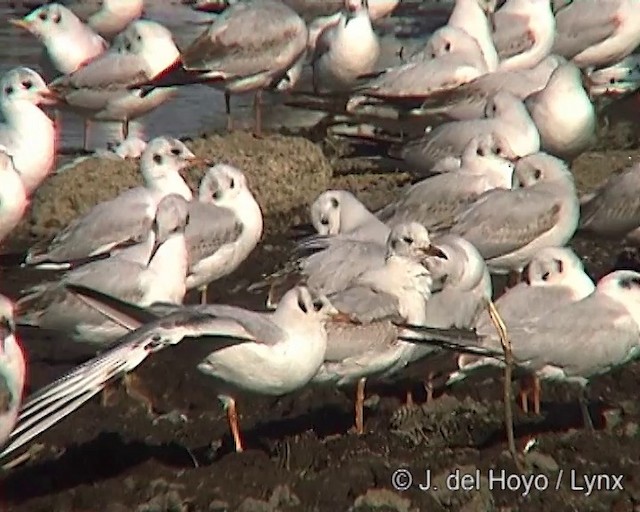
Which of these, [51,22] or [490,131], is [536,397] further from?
[51,22]

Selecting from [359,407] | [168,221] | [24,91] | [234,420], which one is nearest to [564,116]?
[24,91]

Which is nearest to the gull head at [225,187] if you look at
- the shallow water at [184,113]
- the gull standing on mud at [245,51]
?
the gull standing on mud at [245,51]

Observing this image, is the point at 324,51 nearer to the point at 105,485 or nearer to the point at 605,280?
the point at 605,280

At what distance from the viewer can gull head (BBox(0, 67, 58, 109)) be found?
12484 mm

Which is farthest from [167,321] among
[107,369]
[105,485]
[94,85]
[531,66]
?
[531,66]

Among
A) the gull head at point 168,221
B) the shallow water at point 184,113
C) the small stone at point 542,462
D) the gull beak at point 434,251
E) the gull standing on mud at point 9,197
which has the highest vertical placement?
the gull beak at point 434,251

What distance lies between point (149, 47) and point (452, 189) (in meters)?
4.31

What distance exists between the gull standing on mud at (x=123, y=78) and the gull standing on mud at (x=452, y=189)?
3.70 meters

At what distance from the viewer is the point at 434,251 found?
886 centimetres

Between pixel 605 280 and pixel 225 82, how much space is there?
6.32 meters

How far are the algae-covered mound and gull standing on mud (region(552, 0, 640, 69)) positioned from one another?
3.23m

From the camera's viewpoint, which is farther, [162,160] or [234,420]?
[162,160]

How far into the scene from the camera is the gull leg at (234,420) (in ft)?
26.4

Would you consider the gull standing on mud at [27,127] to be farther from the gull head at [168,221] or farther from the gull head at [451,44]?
the gull head at [451,44]
